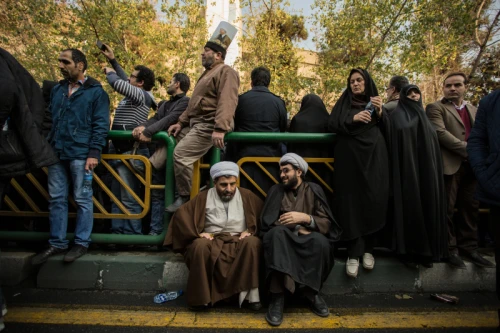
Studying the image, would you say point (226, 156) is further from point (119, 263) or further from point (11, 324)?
point (11, 324)

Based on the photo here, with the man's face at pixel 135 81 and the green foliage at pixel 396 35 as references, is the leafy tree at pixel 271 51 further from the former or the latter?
the man's face at pixel 135 81

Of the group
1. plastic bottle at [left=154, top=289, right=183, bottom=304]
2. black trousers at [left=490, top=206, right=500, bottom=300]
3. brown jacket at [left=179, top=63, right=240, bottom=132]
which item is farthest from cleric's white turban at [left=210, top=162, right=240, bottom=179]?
black trousers at [left=490, top=206, right=500, bottom=300]

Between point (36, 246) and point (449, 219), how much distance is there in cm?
415

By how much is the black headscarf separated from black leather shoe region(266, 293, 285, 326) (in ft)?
5.27

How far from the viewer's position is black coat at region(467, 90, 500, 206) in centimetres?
238

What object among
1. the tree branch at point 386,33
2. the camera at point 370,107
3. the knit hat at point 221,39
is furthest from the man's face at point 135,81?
the tree branch at point 386,33

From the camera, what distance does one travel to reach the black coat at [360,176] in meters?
3.13


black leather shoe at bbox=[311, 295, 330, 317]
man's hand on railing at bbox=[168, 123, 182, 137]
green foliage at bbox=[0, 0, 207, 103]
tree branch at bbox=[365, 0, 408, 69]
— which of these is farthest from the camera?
tree branch at bbox=[365, 0, 408, 69]

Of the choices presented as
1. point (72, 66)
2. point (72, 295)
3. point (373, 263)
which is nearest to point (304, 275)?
point (373, 263)

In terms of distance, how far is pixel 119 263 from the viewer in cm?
314

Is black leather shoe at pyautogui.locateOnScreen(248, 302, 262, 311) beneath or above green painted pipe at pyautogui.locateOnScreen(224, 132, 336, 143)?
beneath

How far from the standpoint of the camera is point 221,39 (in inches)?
150

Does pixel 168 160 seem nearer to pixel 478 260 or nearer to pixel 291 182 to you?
pixel 291 182

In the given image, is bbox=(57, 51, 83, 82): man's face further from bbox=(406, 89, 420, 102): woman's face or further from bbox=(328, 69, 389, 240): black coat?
bbox=(406, 89, 420, 102): woman's face
